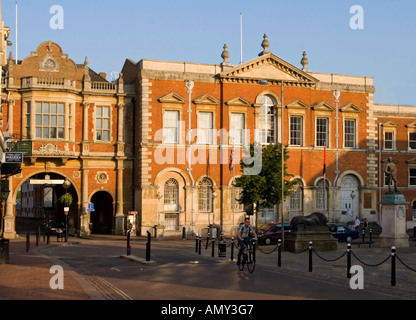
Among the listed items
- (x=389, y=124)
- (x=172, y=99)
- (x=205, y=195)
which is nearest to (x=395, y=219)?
(x=205, y=195)

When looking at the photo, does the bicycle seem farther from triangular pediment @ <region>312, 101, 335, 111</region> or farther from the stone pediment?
triangular pediment @ <region>312, 101, 335, 111</region>

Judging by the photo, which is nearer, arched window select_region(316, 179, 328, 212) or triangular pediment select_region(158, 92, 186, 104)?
triangular pediment select_region(158, 92, 186, 104)

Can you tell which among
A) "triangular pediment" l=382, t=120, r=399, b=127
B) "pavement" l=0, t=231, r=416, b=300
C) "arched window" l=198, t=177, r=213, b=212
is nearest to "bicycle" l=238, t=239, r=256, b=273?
"pavement" l=0, t=231, r=416, b=300

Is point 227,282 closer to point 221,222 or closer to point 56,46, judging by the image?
point 221,222

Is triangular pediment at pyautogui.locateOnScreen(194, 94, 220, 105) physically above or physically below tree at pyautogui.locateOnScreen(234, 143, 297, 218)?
above

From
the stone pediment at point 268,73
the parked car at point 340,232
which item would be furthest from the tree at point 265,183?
the stone pediment at point 268,73

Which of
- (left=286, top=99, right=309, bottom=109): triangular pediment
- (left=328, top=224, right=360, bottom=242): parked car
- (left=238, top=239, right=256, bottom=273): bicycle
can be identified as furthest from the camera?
(left=286, top=99, right=309, bottom=109): triangular pediment

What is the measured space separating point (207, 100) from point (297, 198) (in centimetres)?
1103

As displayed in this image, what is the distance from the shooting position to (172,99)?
4638 centimetres

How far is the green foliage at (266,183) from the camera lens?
3753 centimetres

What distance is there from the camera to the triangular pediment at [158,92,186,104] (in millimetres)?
46031

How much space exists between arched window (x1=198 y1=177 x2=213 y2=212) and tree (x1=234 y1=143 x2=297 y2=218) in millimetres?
8085
